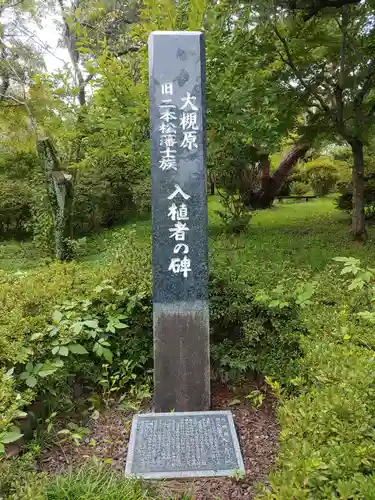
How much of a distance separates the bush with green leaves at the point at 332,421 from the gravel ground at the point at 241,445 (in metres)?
0.34

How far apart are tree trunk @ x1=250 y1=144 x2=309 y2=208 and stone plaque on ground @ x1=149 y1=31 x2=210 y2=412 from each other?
908 centimetres

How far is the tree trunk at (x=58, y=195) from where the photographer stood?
25.8 ft

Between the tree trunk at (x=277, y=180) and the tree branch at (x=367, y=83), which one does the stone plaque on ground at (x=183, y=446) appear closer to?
the tree branch at (x=367, y=83)

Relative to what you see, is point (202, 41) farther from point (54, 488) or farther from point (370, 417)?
point (54, 488)

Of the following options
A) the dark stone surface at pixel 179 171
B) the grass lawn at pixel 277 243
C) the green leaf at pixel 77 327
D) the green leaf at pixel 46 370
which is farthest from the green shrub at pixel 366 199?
the green leaf at pixel 46 370

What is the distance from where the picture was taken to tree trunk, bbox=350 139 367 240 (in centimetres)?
781

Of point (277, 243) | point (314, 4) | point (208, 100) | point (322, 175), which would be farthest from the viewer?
point (322, 175)

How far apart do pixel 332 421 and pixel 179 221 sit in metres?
1.68

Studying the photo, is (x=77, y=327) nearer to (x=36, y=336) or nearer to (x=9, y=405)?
(x=36, y=336)

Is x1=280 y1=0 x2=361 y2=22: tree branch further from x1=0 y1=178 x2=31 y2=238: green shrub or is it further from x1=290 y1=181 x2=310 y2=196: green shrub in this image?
x1=290 y1=181 x2=310 y2=196: green shrub

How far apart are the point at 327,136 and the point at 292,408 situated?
693 centimetres

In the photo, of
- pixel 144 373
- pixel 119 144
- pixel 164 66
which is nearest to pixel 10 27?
pixel 119 144

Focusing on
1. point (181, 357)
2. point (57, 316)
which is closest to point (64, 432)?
point (57, 316)

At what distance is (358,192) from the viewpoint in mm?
7996
